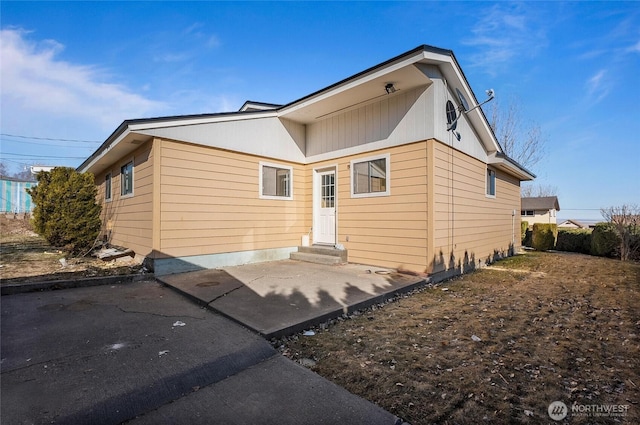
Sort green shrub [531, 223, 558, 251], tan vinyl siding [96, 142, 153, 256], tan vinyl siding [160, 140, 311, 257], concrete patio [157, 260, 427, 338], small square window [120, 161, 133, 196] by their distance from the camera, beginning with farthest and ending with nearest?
green shrub [531, 223, 558, 251] < small square window [120, 161, 133, 196] < tan vinyl siding [96, 142, 153, 256] < tan vinyl siding [160, 140, 311, 257] < concrete patio [157, 260, 427, 338]

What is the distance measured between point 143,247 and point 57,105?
1392cm

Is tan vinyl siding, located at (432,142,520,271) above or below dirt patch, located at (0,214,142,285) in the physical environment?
above

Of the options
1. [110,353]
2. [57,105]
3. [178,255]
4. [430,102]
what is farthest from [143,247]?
[57,105]

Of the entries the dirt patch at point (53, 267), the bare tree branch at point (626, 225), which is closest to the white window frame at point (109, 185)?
the dirt patch at point (53, 267)

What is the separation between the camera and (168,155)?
6.33 metres

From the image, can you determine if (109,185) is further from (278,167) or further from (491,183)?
(491,183)

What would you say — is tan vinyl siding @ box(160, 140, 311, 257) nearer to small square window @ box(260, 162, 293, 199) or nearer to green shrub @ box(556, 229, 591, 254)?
small square window @ box(260, 162, 293, 199)

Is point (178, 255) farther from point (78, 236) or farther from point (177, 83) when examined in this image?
point (177, 83)

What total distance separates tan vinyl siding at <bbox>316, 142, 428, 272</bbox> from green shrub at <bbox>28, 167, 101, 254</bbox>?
23.6ft

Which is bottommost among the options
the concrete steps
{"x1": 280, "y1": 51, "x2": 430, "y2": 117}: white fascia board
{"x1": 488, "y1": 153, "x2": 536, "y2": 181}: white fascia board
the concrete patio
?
the concrete patio

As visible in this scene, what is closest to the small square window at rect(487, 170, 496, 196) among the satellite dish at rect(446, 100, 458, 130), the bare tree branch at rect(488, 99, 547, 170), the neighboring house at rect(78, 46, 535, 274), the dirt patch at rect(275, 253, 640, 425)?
the neighboring house at rect(78, 46, 535, 274)

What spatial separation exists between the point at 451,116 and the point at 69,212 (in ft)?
34.4

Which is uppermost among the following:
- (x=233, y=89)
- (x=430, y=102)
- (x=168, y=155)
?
(x=233, y=89)

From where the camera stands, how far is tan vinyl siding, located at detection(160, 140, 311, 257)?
6.36 meters
